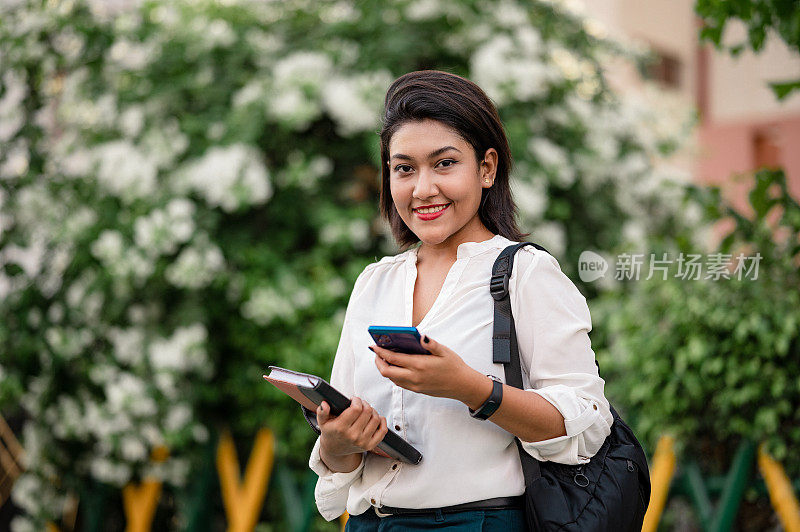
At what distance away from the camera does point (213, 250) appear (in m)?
4.08

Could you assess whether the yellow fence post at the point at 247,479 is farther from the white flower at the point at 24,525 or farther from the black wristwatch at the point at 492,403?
the black wristwatch at the point at 492,403

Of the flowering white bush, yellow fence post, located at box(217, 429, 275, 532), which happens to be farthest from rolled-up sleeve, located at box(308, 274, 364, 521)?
yellow fence post, located at box(217, 429, 275, 532)

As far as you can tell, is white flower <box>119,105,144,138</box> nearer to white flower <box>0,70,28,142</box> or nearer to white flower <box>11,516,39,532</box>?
white flower <box>0,70,28,142</box>

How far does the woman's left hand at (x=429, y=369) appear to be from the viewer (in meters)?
1.29

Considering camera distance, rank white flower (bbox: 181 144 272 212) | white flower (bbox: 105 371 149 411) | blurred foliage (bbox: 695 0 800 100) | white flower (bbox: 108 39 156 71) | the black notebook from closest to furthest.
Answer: the black notebook
blurred foliage (bbox: 695 0 800 100)
white flower (bbox: 105 371 149 411)
white flower (bbox: 181 144 272 212)
white flower (bbox: 108 39 156 71)

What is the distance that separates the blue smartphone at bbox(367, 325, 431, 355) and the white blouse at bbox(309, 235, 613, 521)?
19 cm

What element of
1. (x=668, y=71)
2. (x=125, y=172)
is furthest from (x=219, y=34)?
(x=668, y=71)

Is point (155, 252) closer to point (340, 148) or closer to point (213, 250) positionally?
point (213, 250)

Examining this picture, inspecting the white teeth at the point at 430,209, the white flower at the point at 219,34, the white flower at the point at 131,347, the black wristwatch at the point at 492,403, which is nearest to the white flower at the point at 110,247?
the white flower at the point at 131,347

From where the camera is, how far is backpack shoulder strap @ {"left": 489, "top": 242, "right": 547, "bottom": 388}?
4.79 ft

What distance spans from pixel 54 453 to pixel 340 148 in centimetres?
212

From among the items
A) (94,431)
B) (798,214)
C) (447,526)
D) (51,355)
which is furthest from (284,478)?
(447,526)

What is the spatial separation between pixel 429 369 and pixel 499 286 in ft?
0.86

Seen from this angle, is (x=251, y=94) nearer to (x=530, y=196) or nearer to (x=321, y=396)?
(x=530, y=196)
